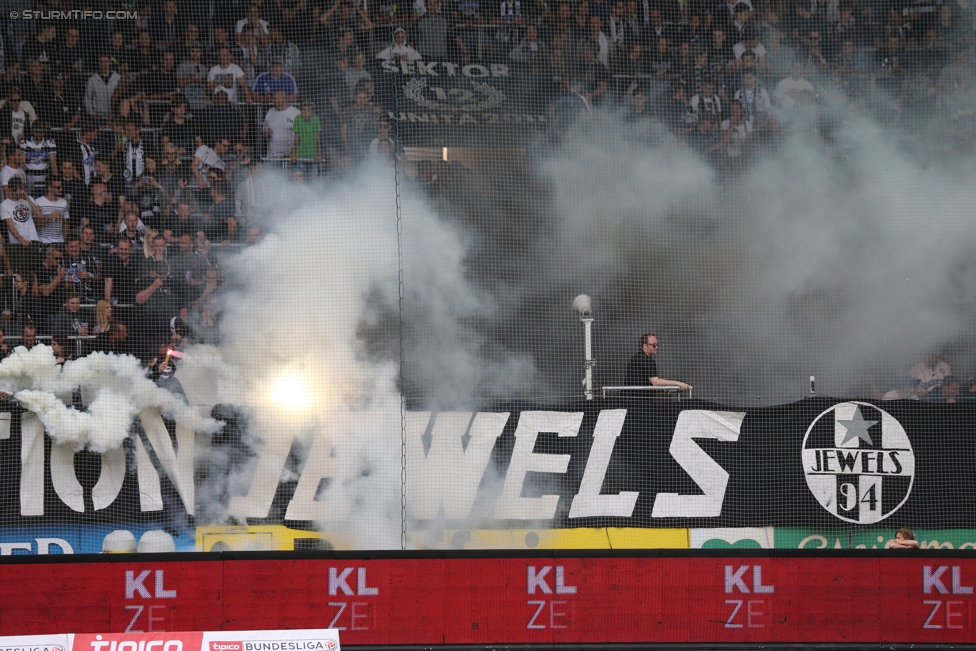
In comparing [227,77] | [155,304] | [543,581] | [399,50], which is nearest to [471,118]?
[399,50]

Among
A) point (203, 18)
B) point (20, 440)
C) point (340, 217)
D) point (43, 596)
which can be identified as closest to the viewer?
point (43, 596)

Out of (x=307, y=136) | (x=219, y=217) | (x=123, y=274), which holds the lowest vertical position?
(x=123, y=274)

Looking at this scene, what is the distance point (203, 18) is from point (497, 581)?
6517 millimetres

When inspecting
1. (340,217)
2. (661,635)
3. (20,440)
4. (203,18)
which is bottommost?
(661,635)

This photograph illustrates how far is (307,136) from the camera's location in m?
9.71

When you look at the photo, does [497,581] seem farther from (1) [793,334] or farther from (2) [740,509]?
(1) [793,334]

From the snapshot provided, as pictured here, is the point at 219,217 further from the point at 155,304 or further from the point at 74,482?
the point at 74,482

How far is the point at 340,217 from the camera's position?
931 centimetres

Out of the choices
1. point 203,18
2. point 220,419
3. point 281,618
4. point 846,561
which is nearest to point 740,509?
point 846,561

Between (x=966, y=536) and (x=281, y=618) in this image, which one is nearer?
(x=281, y=618)

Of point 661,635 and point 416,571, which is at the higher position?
point 416,571

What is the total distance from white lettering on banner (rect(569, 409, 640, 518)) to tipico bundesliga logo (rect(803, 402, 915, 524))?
1.36 m

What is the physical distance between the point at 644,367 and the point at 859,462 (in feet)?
5.70

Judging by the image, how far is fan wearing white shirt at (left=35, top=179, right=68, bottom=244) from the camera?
9430 mm
